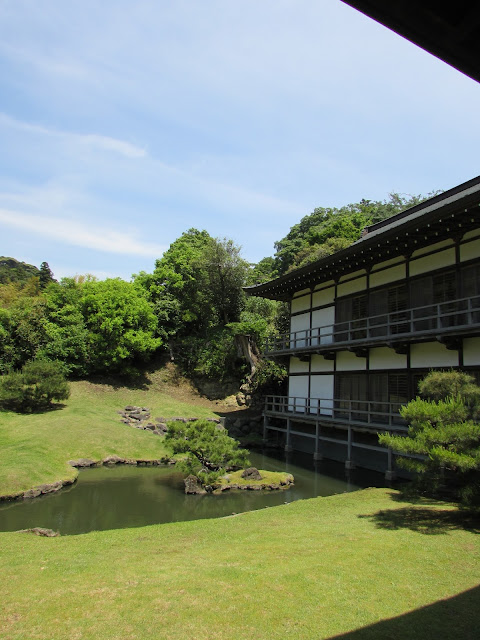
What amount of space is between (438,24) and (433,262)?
14.5m

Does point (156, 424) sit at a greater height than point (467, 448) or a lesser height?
lesser

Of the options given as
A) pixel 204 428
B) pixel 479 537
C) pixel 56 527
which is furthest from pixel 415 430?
pixel 56 527

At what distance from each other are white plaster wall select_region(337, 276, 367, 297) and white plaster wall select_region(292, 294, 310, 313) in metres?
2.77

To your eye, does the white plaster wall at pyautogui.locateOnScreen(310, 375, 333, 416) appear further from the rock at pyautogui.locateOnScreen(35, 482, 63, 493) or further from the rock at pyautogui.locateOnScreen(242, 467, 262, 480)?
the rock at pyautogui.locateOnScreen(35, 482, 63, 493)

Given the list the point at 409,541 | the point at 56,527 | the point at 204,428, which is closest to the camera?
the point at 409,541

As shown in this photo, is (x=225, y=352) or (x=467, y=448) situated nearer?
(x=467, y=448)

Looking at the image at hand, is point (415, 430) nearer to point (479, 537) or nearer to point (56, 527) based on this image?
point (479, 537)

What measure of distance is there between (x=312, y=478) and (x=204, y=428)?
5.28m

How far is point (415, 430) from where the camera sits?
9438 millimetres

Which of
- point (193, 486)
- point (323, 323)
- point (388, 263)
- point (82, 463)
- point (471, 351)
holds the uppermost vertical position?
point (388, 263)

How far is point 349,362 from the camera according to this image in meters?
19.2

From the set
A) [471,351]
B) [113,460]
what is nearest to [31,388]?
[113,460]

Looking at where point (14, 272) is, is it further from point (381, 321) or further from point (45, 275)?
point (381, 321)

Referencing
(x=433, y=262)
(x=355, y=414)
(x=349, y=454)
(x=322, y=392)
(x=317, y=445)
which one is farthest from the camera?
(x=322, y=392)
